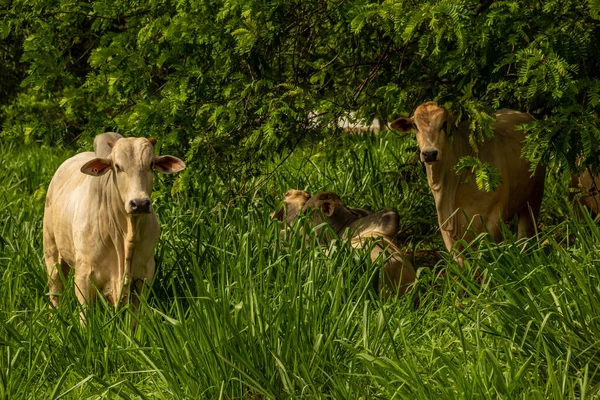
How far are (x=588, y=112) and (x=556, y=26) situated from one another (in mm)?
483

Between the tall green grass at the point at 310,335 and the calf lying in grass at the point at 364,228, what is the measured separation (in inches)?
6.9

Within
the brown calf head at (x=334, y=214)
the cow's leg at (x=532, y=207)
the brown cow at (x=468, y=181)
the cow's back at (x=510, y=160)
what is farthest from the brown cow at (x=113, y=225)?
the cow's leg at (x=532, y=207)

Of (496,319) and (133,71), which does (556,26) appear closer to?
(496,319)

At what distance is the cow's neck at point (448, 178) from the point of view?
277 inches

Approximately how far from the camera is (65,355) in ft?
17.7

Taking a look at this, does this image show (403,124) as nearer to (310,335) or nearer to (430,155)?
(430,155)

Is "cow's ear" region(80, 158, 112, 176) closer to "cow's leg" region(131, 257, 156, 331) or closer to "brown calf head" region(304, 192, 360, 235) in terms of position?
"cow's leg" region(131, 257, 156, 331)

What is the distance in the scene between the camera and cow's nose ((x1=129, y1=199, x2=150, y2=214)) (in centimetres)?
568

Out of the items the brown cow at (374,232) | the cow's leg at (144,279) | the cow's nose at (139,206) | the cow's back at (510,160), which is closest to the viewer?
the cow's nose at (139,206)

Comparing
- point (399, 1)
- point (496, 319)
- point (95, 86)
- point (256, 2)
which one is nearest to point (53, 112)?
point (95, 86)

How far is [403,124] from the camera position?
696 centimetres

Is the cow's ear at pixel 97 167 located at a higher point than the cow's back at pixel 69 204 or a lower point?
higher

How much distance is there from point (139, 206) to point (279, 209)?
74.0 inches

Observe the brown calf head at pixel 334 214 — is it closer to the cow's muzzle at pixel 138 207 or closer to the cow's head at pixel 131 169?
the cow's head at pixel 131 169
